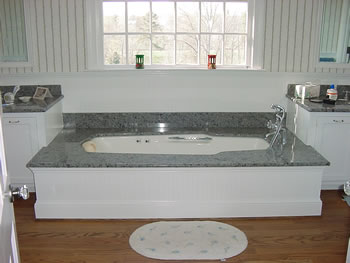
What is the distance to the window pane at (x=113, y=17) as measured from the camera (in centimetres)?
443

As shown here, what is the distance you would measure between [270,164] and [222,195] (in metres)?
0.46

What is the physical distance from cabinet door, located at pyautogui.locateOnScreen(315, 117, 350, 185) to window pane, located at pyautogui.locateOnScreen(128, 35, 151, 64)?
6.10 ft

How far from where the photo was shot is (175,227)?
11.0 feet

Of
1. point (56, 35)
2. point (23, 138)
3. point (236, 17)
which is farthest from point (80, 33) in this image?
point (236, 17)

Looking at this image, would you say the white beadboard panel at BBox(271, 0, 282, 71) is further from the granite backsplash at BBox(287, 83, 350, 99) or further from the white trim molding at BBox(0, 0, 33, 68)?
the white trim molding at BBox(0, 0, 33, 68)

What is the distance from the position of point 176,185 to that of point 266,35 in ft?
6.27

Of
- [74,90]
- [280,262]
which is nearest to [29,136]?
[74,90]

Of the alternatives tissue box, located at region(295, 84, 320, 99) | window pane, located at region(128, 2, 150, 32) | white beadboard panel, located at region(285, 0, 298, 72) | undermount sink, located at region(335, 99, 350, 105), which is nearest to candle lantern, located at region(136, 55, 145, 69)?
window pane, located at region(128, 2, 150, 32)

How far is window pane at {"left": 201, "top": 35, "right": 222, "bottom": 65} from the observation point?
4.54 m

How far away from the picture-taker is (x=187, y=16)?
4.48m

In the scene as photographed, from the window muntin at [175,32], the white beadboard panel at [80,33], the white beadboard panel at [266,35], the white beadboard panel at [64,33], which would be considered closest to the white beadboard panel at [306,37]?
the white beadboard panel at [266,35]

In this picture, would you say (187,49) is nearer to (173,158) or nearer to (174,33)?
(174,33)

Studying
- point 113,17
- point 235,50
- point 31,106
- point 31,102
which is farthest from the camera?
point 235,50

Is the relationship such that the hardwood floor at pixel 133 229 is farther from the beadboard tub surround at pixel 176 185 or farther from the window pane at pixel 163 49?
the window pane at pixel 163 49
